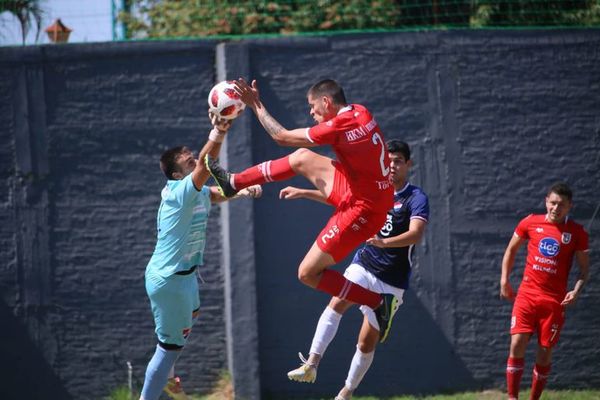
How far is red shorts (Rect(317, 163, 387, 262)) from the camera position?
6.22 m

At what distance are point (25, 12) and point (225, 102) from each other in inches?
152

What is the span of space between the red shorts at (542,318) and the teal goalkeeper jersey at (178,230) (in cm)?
297

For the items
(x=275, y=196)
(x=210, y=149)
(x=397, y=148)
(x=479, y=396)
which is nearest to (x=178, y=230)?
(x=210, y=149)

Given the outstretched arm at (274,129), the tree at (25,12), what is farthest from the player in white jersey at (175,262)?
the tree at (25,12)

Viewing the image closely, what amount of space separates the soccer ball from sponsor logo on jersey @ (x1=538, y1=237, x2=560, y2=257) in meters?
3.11

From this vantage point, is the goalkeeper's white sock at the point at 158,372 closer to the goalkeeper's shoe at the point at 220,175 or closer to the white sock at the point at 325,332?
the white sock at the point at 325,332

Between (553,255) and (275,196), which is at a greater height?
(275,196)

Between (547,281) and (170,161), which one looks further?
(547,281)

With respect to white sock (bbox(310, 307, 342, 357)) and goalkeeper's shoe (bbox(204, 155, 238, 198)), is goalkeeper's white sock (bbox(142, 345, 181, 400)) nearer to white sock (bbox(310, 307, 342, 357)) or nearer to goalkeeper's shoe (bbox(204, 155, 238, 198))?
white sock (bbox(310, 307, 342, 357))

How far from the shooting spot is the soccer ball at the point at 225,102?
6422 millimetres

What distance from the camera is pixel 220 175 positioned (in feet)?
21.1

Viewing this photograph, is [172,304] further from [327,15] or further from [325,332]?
[327,15]

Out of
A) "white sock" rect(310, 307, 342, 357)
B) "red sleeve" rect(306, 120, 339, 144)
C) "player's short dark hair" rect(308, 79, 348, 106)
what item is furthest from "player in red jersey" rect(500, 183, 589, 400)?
"red sleeve" rect(306, 120, 339, 144)

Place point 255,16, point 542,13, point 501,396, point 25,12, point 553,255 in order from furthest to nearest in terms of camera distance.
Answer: point 255,16 < point 542,13 < point 25,12 < point 501,396 < point 553,255
